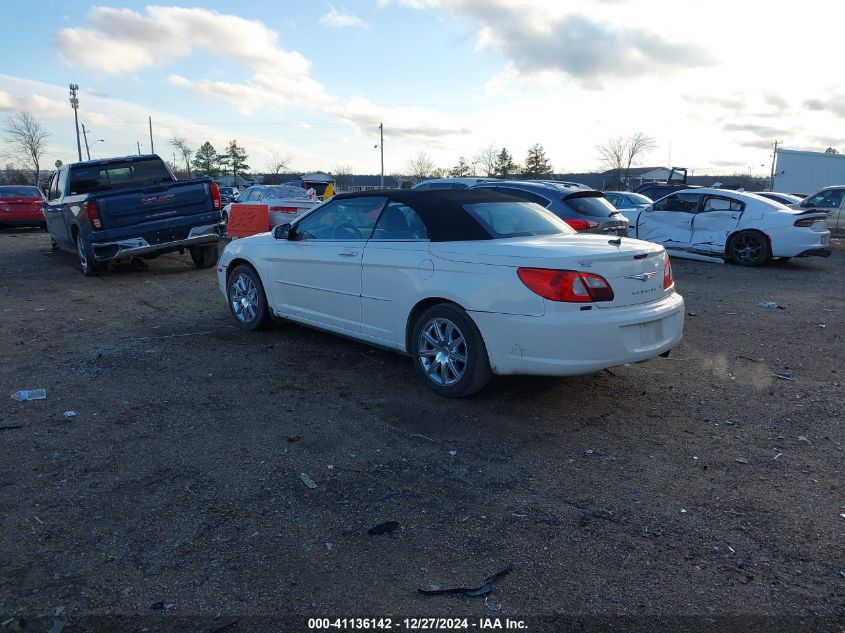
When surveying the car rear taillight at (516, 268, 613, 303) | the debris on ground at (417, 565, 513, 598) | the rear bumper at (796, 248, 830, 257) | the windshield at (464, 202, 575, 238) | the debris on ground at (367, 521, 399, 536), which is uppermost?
the windshield at (464, 202, 575, 238)

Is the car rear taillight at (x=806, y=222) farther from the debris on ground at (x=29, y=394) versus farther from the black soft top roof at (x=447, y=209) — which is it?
the debris on ground at (x=29, y=394)

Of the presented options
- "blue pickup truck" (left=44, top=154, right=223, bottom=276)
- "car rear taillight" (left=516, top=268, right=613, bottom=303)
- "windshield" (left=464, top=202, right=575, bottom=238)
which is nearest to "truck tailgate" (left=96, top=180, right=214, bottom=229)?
"blue pickup truck" (left=44, top=154, right=223, bottom=276)

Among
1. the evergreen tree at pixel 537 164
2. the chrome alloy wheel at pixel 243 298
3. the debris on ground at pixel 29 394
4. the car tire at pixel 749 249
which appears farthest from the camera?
the evergreen tree at pixel 537 164

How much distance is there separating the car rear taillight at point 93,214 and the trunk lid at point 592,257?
24.0 feet

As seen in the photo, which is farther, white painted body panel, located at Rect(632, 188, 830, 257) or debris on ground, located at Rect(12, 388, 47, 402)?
white painted body panel, located at Rect(632, 188, 830, 257)

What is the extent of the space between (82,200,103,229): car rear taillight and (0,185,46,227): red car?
448 inches

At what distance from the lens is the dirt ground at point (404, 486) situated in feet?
8.84

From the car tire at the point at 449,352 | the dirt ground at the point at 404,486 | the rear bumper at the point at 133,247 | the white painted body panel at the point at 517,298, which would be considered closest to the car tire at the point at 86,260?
the rear bumper at the point at 133,247

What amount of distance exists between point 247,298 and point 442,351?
9.82 ft

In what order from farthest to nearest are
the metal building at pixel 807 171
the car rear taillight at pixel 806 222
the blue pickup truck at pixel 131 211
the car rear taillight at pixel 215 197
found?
the metal building at pixel 807 171, the car rear taillight at pixel 806 222, the car rear taillight at pixel 215 197, the blue pickup truck at pixel 131 211

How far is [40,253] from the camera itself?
14.7 metres

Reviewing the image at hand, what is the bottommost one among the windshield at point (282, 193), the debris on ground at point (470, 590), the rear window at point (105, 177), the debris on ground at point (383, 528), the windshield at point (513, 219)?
the debris on ground at point (470, 590)

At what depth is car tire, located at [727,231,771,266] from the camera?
12.8 meters

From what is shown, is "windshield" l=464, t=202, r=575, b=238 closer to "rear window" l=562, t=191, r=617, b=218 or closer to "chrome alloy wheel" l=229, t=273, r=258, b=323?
"chrome alloy wheel" l=229, t=273, r=258, b=323
